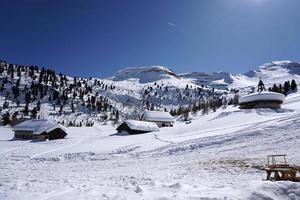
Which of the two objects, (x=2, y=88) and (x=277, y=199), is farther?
(x=2, y=88)

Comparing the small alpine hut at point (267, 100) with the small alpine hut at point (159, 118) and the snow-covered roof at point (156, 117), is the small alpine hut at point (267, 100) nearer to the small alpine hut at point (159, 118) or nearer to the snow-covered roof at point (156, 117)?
the small alpine hut at point (159, 118)

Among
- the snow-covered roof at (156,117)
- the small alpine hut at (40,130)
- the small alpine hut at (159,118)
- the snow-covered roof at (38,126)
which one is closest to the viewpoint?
the small alpine hut at (40,130)

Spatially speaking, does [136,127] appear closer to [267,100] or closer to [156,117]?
[156,117]

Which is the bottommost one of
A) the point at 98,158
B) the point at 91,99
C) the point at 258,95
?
the point at 98,158

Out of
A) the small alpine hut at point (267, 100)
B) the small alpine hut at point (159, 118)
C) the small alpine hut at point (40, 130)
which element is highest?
the small alpine hut at point (267, 100)

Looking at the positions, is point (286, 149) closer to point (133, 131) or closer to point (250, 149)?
point (250, 149)

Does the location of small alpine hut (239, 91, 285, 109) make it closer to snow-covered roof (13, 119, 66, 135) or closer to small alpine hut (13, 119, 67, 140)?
small alpine hut (13, 119, 67, 140)

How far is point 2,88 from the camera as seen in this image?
180m

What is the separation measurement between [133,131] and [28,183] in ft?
158

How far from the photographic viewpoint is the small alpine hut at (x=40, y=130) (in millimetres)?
67500

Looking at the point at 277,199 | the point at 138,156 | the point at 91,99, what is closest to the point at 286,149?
the point at 138,156

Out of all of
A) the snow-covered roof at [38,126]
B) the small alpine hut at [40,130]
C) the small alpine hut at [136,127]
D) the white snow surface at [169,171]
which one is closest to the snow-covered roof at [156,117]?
the small alpine hut at [136,127]

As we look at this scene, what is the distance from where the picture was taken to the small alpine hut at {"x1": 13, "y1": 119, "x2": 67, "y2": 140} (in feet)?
221

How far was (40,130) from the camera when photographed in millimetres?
67750
